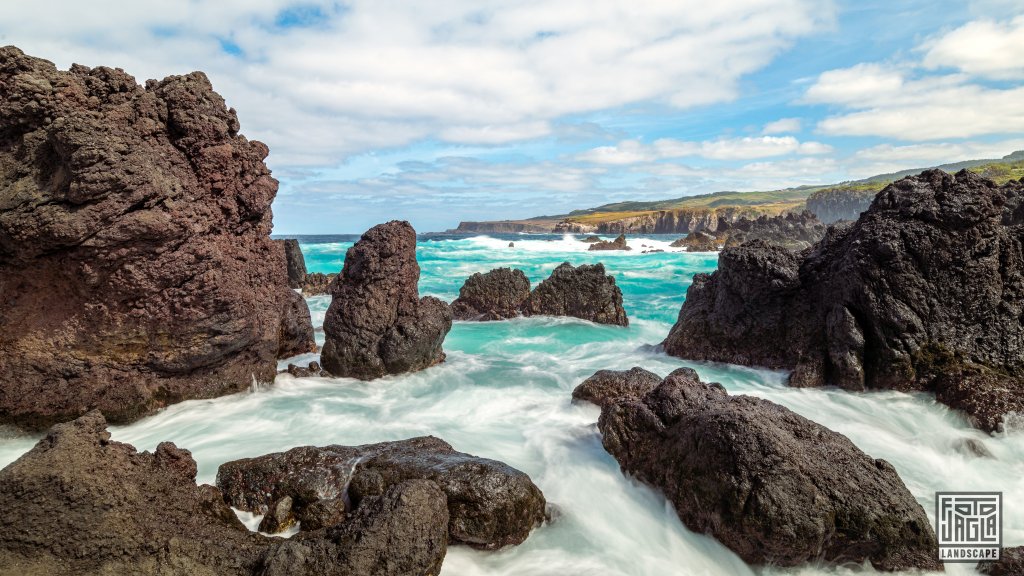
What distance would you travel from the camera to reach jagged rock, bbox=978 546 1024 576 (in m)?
3.95

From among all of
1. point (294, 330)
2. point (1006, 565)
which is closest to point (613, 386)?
point (1006, 565)

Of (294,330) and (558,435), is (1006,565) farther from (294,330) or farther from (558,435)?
(294,330)

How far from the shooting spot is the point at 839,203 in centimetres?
8800

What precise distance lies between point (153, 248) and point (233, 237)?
132 centimetres

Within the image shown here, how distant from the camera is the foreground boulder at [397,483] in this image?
4215mm

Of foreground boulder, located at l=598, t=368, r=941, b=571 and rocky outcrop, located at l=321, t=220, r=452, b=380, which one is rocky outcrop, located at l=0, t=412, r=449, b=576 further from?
rocky outcrop, located at l=321, t=220, r=452, b=380

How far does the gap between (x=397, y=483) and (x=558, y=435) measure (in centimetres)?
286

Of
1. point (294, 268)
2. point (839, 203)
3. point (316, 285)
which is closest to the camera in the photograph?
point (294, 268)

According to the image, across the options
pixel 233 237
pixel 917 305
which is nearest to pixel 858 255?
pixel 917 305

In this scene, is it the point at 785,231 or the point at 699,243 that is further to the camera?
the point at 699,243

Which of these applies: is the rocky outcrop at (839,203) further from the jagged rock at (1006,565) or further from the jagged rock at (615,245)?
the jagged rock at (1006,565)

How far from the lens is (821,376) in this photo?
318 inches

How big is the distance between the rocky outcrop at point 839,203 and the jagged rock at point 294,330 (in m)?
89.7

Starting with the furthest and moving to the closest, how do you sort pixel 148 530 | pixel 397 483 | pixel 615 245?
1. pixel 615 245
2. pixel 397 483
3. pixel 148 530
